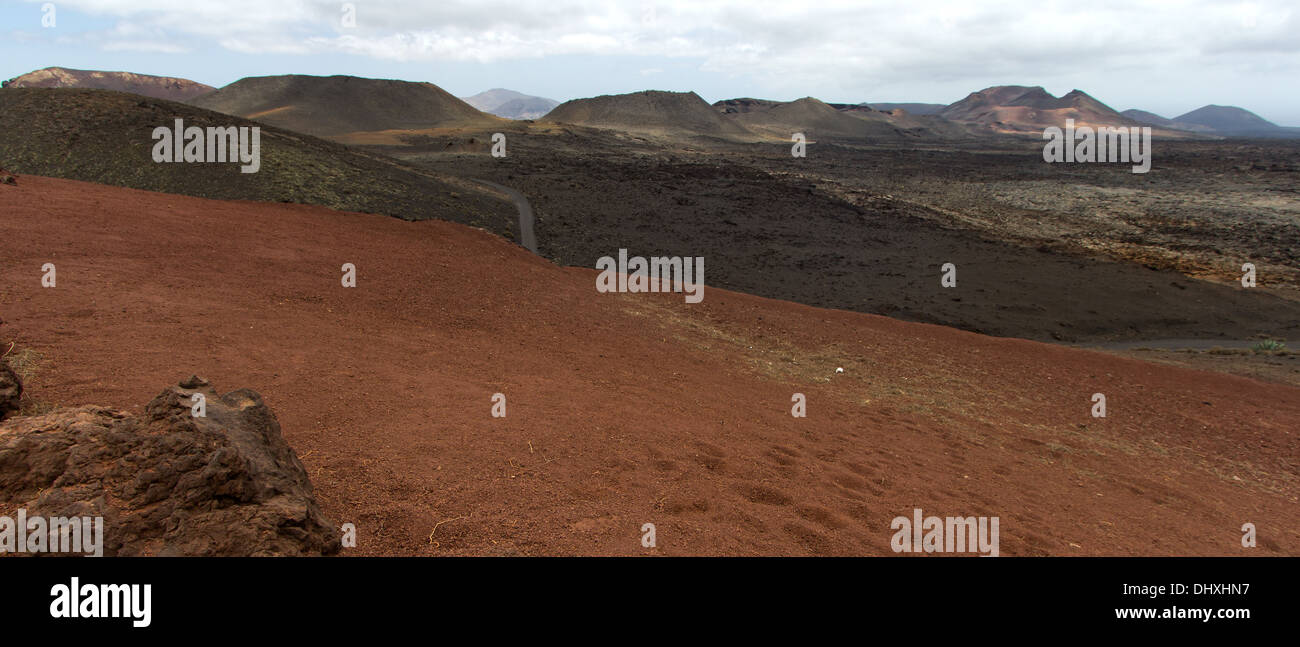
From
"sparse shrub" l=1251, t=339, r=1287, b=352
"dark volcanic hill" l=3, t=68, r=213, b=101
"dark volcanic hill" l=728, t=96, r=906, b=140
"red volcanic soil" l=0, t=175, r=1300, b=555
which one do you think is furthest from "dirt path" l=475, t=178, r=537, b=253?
"dark volcanic hill" l=3, t=68, r=213, b=101

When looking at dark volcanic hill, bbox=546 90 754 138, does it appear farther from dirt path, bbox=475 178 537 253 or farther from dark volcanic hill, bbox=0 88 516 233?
dark volcanic hill, bbox=0 88 516 233

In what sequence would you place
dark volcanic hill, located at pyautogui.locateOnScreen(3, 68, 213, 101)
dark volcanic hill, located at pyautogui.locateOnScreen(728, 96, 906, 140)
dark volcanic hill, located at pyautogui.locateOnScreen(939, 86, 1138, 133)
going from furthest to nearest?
dark volcanic hill, located at pyautogui.locateOnScreen(939, 86, 1138, 133), dark volcanic hill, located at pyautogui.locateOnScreen(728, 96, 906, 140), dark volcanic hill, located at pyautogui.locateOnScreen(3, 68, 213, 101)

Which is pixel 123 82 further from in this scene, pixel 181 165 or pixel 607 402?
pixel 607 402

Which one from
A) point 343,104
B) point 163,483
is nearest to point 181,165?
point 163,483

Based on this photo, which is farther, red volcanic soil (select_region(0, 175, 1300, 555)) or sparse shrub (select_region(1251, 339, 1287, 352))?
sparse shrub (select_region(1251, 339, 1287, 352))

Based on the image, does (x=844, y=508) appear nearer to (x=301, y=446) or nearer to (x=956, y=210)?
(x=301, y=446)

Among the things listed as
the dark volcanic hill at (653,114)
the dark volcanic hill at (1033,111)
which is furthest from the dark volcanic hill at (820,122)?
the dark volcanic hill at (1033,111)

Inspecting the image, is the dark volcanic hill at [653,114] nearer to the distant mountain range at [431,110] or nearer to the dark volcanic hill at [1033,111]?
the distant mountain range at [431,110]
